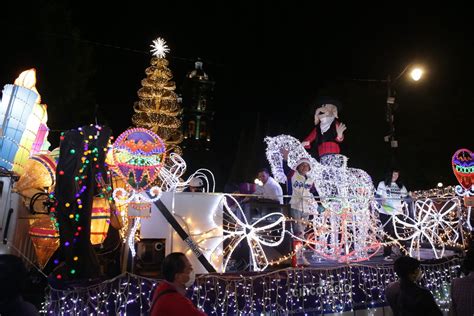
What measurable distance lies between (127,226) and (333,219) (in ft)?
14.3

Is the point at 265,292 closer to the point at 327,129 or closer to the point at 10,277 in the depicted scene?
the point at 10,277

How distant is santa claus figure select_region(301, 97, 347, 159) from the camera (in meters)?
8.55

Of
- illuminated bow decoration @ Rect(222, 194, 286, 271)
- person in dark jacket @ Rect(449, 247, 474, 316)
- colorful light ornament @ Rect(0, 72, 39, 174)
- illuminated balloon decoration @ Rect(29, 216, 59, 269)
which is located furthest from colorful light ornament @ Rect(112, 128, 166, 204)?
person in dark jacket @ Rect(449, 247, 474, 316)

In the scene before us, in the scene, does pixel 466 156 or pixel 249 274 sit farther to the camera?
pixel 466 156

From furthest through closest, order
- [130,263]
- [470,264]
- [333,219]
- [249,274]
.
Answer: [333,219] → [130,263] → [249,274] → [470,264]

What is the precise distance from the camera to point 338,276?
18.9 feet

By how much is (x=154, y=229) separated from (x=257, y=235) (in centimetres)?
192

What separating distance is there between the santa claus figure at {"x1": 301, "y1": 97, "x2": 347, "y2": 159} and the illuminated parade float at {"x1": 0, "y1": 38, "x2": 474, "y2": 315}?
0.82 meters

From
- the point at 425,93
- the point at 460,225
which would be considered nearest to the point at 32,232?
the point at 460,225

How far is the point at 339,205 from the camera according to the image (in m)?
7.53

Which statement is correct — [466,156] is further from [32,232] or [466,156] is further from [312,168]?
[32,232]

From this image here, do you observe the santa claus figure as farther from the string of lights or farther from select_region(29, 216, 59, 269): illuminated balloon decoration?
select_region(29, 216, 59, 269): illuminated balloon decoration

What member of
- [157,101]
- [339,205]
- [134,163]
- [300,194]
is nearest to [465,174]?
[339,205]

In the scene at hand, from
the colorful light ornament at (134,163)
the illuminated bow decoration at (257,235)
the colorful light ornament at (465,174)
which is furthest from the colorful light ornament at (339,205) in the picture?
the colorful light ornament at (134,163)
